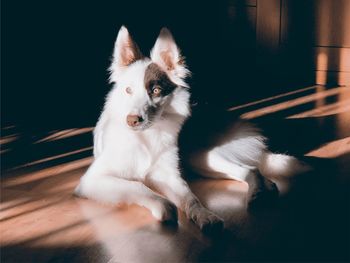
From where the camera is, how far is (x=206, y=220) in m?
1.83

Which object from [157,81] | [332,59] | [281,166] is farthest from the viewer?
[332,59]

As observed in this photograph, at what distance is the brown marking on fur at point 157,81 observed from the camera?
6.93 ft

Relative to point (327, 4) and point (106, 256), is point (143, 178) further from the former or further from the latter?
point (327, 4)

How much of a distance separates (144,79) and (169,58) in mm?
183

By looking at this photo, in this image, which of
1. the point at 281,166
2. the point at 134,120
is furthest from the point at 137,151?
the point at 281,166

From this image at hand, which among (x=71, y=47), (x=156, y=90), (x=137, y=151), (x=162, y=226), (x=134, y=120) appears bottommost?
(x=162, y=226)

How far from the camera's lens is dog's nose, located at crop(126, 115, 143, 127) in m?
2.05

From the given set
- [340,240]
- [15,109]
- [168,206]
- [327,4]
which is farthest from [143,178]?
[327,4]

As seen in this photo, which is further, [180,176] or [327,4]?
[327,4]

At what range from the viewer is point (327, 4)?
4.28 metres

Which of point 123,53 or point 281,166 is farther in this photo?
point 281,166

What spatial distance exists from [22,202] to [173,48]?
3.15ft

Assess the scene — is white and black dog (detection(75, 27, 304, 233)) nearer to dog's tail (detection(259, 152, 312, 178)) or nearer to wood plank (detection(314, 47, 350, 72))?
dog's tail (detection(259, 152, 312, 178))

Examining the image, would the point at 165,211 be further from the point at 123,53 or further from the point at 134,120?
the point at 123,53
